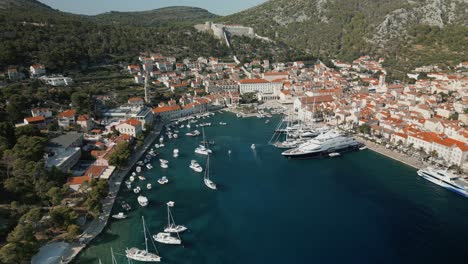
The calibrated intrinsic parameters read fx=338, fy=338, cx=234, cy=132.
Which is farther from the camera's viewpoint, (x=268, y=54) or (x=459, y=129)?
(x=268, y=54)

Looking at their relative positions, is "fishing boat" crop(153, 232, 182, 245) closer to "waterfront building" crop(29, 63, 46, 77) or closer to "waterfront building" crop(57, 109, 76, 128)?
"waterfront building" crop(57, 109, 76, 128)

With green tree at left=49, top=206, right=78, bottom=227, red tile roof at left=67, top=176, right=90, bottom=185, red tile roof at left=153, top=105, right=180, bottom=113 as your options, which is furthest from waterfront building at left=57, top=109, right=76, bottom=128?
green tree at left=49, top=206, right=78, bottom=227

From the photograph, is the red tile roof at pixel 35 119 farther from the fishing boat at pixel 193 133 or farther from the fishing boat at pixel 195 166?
the fishing boat at pixel 195 166

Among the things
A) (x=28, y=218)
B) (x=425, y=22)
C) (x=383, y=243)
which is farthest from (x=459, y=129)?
(x=425, y=22)

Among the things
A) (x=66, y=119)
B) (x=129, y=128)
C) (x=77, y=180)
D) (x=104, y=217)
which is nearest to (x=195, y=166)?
(x=129, y=128)

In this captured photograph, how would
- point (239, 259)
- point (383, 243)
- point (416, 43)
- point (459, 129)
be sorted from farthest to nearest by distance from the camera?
point (416, 43) < point (459, 129) < point (383, 243) < point (239, 259)

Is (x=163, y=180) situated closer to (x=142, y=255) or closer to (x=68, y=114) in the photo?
(x=142, y=255)

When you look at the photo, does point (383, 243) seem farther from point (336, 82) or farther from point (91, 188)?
point (336, 82)
